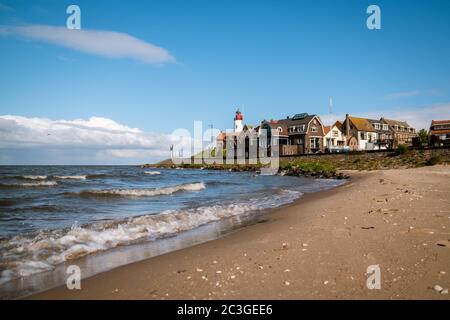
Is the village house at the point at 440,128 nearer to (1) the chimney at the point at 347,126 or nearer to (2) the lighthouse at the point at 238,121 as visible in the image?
(1) the chimney at the point at 347,126

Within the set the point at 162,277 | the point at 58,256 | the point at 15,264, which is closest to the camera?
the point at 162,277

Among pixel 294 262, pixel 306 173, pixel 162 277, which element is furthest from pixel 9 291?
pixel 306 173

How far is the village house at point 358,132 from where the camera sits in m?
75.0

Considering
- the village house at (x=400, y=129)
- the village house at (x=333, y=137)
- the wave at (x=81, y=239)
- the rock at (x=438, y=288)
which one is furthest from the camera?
the village house at (x=400, y=129)

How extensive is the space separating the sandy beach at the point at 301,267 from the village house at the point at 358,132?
2827 inches

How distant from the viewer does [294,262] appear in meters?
5.27

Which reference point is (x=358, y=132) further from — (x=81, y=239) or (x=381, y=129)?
(x=81, y=239)

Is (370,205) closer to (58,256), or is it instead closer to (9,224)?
(58,256)

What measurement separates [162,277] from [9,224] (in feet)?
26.8

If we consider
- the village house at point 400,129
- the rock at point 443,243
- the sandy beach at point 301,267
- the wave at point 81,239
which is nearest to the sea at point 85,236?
the wave at point 81,239

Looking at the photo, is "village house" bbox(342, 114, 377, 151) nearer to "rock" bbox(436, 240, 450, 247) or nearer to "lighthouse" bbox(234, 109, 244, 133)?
"lighthouse" bbox(234, 109, 244, 133)

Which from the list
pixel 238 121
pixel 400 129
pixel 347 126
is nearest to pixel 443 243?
pixel 347 126

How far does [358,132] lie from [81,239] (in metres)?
77.5
